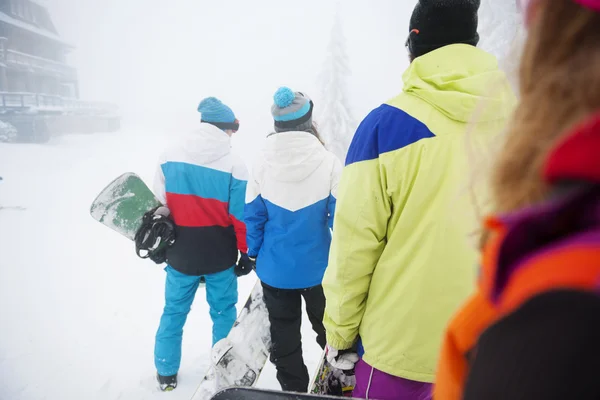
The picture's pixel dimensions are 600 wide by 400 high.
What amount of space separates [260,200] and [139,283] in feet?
14.8

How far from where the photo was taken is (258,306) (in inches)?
134

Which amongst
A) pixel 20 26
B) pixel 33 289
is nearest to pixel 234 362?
pixel 33 289

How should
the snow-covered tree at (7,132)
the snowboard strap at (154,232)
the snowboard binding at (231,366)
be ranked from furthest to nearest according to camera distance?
the snow-covered tree at (7,132), the snowboard strap at (154,232), the snowboard binding at (231,366)

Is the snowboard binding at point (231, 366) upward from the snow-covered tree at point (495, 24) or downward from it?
downward

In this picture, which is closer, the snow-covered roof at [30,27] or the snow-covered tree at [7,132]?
the snow-covered tree at [7,132]

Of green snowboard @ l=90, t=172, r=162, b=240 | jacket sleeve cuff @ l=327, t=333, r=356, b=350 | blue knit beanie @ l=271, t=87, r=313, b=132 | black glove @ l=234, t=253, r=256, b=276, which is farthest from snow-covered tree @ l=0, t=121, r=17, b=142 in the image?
jacket sleeve cuff @ l=327, t=333, r=356, b=350

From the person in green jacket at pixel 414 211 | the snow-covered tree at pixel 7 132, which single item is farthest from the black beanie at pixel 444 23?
the snow-covered tree at pixel 7 132

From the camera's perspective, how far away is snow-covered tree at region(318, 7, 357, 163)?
14797 mm

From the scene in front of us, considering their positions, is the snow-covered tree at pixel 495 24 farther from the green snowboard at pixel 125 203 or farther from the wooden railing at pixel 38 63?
the wooden railing at pixel 38 63

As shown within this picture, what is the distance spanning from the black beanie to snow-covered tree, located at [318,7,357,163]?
1274cm

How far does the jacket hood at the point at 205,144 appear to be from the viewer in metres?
3.38

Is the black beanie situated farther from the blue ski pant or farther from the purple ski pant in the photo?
the blue ski pant

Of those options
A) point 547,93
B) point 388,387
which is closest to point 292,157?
point 388,387

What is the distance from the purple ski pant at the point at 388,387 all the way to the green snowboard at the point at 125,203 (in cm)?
286
